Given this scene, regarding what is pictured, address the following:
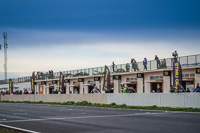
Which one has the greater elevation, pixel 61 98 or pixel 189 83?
pixel 189 83

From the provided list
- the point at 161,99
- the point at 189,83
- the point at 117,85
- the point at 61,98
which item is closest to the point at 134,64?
the point at 117,85

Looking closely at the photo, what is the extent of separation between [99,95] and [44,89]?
37.4 m

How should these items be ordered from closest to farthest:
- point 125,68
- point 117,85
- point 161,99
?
1. point 161,99
2. point 125,68
3. point 117,85

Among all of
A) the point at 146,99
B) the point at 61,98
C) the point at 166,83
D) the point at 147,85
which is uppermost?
the point at 166,83

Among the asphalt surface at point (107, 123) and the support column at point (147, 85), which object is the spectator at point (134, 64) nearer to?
the support column at point (147, 85)

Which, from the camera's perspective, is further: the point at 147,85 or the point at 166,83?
the point at 147,85

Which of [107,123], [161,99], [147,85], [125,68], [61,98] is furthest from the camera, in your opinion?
[125,68]

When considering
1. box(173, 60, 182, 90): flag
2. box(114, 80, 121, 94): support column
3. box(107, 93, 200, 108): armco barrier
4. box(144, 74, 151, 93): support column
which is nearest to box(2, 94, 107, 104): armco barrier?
box(107, 93, 200, 108): armco barrier

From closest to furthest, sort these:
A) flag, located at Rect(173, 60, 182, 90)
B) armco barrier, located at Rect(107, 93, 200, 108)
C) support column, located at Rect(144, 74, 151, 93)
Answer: armco barrier, located at Rect(107, 93, 200, 108), flag, located at Rect(173, 60, 182, 90), support column, located at Rect(144, 74, 151, 93)

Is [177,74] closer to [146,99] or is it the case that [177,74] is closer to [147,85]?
[146,99]

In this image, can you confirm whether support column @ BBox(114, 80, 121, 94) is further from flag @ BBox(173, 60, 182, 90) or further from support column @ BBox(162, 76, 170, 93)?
flag @ BBox(173, 60, 182, 90)

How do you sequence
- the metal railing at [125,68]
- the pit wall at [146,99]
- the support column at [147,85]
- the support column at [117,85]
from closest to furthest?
1. the pit wall at [146,99]
2. the metal railing at [125,68]
3. the support column at [147,85]
4. the support column at [117,85]

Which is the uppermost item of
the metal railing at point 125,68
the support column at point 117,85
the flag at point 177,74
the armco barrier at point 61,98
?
the metal railing at point 125,68

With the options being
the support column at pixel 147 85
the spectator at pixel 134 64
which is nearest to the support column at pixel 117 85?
the spectator at pixel 134 64
